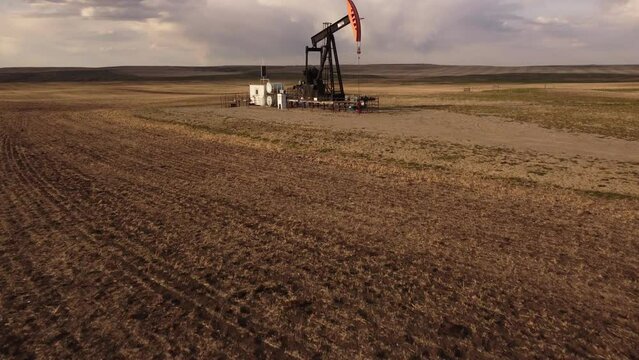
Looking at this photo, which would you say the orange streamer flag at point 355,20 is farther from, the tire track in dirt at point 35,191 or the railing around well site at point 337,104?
the tire track in dirt at point 35,191

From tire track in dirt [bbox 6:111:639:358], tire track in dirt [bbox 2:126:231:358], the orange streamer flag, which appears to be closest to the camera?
tire track in dirt [bbox 6:111:639:358]

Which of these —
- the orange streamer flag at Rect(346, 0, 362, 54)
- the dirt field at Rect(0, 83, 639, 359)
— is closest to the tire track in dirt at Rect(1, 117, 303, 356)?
the dirt field at Rect(0, 83, 639, 359)

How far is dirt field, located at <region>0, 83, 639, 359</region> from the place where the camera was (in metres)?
5.26

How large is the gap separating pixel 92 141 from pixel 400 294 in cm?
1875

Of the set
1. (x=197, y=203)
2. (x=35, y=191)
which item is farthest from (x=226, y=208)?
(x=35, y=191)

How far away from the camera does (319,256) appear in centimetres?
752

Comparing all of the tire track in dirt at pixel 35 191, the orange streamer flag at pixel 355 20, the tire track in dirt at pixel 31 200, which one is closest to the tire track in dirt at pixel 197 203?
the tire track in dirt at pixel 35 191

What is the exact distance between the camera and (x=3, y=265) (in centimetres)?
727

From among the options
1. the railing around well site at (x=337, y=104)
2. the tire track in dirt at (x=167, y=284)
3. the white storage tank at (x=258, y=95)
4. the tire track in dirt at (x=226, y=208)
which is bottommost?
the tire track in dirt at (x=167, y=284)

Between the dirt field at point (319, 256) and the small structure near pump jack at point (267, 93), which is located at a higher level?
the small structure near pump jack at point (267, 93)

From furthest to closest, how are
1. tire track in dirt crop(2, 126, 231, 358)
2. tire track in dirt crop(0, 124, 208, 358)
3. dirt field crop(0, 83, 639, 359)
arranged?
1. tire track in dirt crop(2, 126, 231, 358)
2. tire track in dirt crop(0, 124, 208, 358)
3. dirt field crop(0, 83, 639, 359)

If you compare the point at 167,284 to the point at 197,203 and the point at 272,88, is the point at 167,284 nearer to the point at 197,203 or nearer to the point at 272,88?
the point at 197,203

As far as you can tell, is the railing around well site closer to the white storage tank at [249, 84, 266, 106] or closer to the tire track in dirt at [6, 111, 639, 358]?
the white storage tank at [249, 84, 266, 106]

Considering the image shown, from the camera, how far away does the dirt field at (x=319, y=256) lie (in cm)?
526
